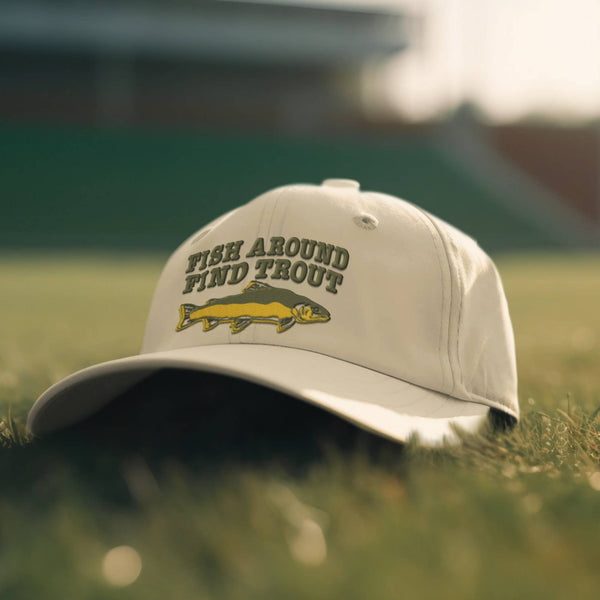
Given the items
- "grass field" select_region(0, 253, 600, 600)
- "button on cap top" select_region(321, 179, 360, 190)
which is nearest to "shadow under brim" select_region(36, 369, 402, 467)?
"grass field" select_region(0, 253, 600, 600)

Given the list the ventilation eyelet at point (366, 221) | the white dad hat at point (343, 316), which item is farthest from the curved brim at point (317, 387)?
the ventilation eyelet at point (366, 221)

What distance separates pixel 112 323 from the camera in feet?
13.8

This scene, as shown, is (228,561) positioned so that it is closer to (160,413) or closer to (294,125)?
(160,413)

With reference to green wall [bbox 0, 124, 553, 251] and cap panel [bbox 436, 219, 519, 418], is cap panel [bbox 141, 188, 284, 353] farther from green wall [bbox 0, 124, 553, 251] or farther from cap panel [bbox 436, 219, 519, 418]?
green wall [bbox 0, 124, 553, 251]

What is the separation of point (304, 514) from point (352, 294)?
45 centimetres

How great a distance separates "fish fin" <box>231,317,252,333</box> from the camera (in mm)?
1294

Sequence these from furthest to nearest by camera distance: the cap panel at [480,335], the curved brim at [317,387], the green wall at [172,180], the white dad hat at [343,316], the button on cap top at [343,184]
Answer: the green wall at [172,180] → the button on cap top at [343,184] → the cap panel at [480,335] → the white dad hat at [343,316] → the curved brim at [317,387]

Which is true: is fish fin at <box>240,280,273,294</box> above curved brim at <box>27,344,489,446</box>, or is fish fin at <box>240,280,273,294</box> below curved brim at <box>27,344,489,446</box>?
above

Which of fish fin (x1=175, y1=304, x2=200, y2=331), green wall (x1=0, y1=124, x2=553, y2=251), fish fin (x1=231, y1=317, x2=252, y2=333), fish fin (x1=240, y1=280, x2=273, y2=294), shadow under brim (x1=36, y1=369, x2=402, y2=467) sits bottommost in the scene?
green wall (x1=0, y1=124, x2=553, y2=251)

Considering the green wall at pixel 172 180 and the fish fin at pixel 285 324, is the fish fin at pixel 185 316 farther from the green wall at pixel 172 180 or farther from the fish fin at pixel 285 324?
the green wall at pixel 172 180

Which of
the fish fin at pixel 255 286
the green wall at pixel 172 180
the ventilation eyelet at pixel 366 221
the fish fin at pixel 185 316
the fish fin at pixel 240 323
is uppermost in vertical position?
the ventilation eyelet at pixel 366 221

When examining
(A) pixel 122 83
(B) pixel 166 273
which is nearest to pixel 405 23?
(A) pixel 122 83

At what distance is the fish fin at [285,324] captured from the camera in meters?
1.28

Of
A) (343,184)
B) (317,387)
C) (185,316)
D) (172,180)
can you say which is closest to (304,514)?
(317,387)
